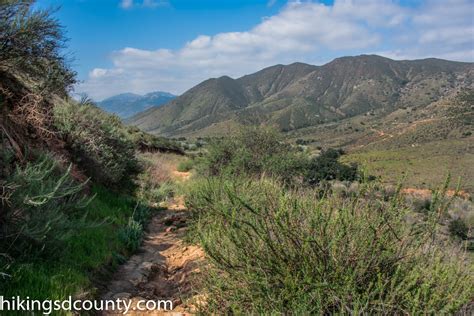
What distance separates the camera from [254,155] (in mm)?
13766

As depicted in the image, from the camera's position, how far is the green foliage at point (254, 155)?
12.9 m

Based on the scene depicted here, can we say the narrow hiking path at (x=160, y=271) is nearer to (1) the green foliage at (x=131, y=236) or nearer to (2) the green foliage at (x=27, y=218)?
(1) the green foliage at (x=131, y=236)

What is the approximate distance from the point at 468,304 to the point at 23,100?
753cm

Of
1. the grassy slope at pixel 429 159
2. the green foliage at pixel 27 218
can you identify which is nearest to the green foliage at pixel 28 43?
the green foliage at pixel 27 218

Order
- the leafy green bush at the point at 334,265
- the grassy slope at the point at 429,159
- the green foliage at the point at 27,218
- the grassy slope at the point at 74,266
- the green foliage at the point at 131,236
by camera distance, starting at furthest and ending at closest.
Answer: the grassy slope at the point at 429,159 < the green foliage at the point at 131,236 < the green foliage at the point at 27,218 < the grassy slope at the point at 74,266 < the leafy green bush at the point at 334,265

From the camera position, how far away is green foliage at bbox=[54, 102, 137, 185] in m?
7.66

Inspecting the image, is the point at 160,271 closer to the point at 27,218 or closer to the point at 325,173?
the point at 27,218

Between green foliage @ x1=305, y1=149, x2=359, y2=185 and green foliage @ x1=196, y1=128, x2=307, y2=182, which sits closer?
green foliage @ x1=305, y1=149, x2=359, y2=185

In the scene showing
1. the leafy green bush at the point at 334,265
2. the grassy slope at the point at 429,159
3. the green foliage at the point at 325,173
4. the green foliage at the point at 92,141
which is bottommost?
the grassy slope at the point at 429,159

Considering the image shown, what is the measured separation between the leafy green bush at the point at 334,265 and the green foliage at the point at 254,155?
930 cm

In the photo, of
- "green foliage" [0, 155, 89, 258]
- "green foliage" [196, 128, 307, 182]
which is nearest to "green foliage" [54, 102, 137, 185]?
"green foliage" [0, 155, 89, 258]

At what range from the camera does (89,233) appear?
5.18 meters

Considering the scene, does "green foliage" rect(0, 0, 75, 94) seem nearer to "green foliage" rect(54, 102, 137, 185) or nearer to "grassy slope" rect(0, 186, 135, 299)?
"green foliage" rect(54, 102, 137, 185)

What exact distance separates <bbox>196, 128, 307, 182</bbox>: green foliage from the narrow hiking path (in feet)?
18.6
